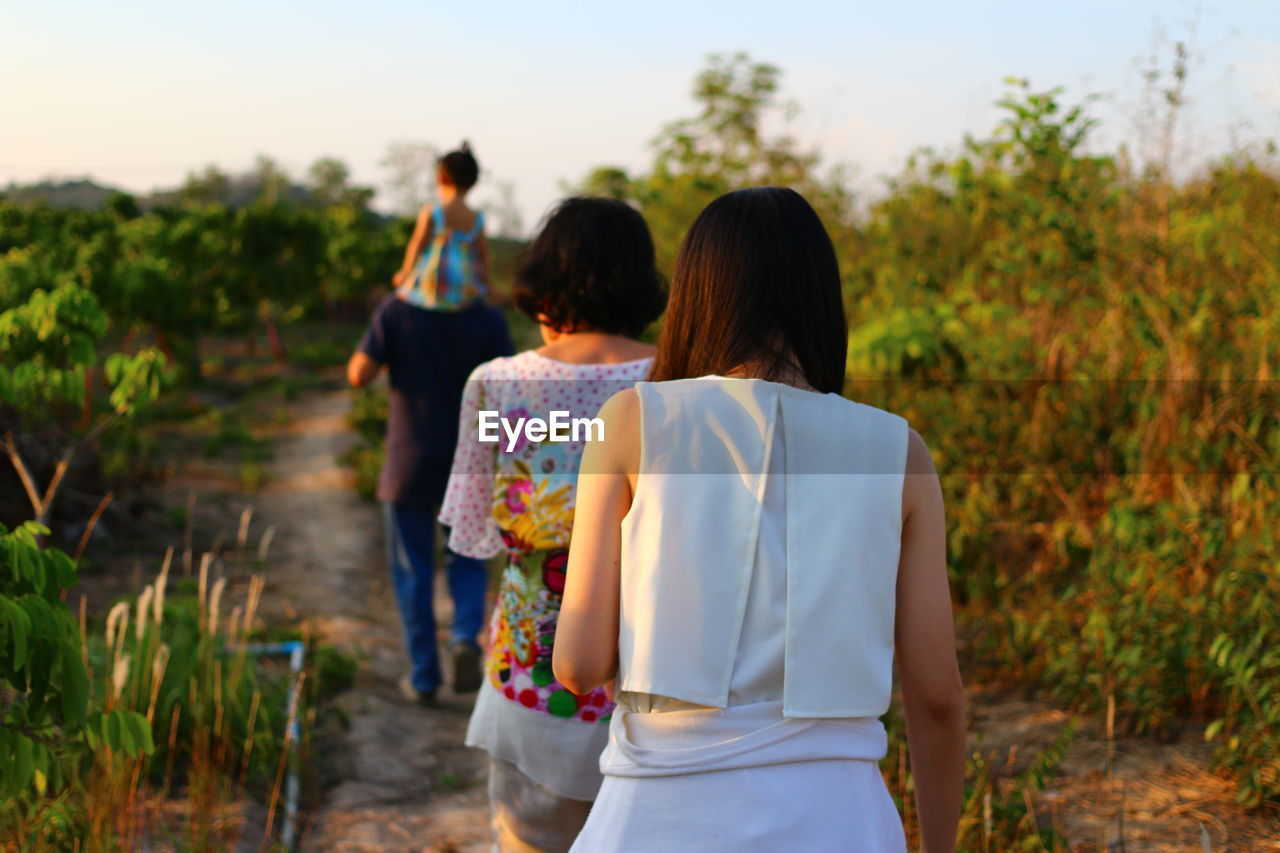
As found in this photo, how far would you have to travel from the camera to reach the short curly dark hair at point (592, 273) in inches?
93.9

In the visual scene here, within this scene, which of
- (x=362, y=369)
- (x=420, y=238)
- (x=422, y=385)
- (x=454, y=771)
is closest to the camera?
(x=454, y=771)

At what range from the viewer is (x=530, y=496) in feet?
7.61

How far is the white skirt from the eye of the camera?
129 cm

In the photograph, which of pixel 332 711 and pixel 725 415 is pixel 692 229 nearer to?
pixel 725 415

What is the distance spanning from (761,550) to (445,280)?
137 inches

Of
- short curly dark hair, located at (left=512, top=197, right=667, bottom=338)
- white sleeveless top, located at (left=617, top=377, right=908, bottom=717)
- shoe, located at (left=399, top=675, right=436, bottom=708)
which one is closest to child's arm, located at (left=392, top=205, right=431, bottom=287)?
shoe, located at (left=399, top=675, right=436, bottom=708)

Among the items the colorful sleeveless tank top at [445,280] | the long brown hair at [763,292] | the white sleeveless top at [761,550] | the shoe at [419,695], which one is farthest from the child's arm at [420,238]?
the white sleeveless top at [761,550]

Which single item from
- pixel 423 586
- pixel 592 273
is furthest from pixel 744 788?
pixel 423 586

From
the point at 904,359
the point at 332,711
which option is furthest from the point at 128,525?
the point at 904,359

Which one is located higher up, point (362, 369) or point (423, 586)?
point (362, 369)

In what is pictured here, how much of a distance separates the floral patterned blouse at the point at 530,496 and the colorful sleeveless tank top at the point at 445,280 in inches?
85.6

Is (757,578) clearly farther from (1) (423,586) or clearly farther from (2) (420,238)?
(2) (420,238)

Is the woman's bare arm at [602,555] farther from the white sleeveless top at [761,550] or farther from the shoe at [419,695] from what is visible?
the shoe at [419,695]

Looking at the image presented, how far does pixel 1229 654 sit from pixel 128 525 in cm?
640
